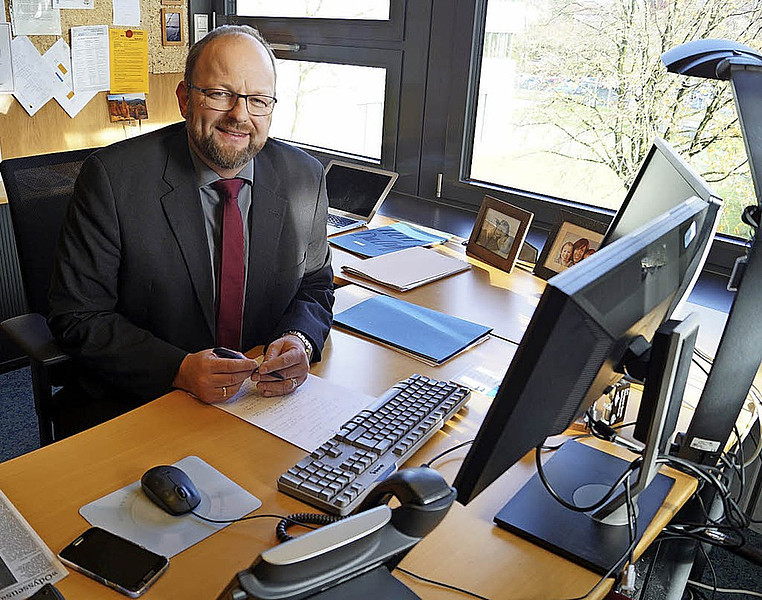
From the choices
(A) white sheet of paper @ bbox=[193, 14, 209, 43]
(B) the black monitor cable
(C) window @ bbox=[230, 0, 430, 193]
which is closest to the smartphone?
(B) the black monitor cable

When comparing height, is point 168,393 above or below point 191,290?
below

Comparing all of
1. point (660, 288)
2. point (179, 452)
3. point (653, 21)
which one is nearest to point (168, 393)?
point (179, 452)

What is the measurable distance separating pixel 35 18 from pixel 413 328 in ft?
6.62

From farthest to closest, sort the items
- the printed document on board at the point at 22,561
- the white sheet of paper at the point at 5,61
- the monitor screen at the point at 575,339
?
1. the white sheet of paper at the point at 5,61
2. the printed document on board at the point at 22,561
3. the monitor screen at the point at 575,339

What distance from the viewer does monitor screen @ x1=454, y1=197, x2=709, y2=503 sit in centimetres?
80

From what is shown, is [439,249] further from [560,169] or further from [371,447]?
[371,447]

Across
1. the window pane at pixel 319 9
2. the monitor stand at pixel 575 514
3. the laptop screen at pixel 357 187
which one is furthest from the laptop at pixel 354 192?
the monitor stand at pixel 575 514

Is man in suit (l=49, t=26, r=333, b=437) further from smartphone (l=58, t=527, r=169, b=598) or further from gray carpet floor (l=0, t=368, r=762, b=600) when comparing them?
gray carpet floor (l=0, t=368, r=762, b=600)

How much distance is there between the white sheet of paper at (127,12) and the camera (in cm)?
291

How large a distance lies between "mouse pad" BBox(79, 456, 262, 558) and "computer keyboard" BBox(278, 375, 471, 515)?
0.26 ft

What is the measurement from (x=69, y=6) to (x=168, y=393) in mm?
2018

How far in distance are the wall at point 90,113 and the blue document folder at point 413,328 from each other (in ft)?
5.74

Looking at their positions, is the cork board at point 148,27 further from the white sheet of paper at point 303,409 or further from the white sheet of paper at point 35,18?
the white sheet of paper at point 303,409

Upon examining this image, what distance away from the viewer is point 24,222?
69.7 inches
